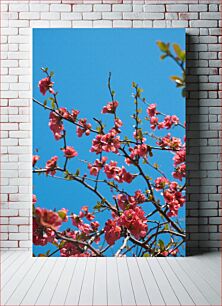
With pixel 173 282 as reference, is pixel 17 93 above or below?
above

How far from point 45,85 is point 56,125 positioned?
0.36 m

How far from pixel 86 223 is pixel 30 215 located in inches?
20.7

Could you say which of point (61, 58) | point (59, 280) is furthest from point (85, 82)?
point (59, 280)

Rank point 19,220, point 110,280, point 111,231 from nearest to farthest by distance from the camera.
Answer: point 110,280 → point 111,231 → point 19,220

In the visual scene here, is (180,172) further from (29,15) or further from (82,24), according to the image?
(29,15)

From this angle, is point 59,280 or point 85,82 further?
point 85,82

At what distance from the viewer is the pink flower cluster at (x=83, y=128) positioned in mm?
5324

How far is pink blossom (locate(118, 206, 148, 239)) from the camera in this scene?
5.31m

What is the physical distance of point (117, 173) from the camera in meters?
5.33

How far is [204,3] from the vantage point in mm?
5547

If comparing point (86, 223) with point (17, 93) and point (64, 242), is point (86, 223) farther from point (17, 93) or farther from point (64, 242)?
point (17, 93)

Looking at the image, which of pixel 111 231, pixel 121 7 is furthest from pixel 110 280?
pixel 121 7

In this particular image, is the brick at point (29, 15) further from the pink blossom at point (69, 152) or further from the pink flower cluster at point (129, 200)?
the pink flower cluster at point (129, 200)

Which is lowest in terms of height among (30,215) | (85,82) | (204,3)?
(30,215)
